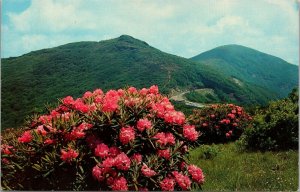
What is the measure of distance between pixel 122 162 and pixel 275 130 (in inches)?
273

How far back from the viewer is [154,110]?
18.5 ft

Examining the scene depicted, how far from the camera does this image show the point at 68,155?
5.06 meters

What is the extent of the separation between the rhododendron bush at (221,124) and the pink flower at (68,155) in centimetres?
1044

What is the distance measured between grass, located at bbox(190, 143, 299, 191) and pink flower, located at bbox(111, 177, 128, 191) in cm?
280

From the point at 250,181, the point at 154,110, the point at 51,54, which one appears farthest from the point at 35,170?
the point at 51,54

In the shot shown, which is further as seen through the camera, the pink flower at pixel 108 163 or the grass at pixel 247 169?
the grass at pixel 247 169

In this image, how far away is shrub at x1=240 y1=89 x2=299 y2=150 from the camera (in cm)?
1094

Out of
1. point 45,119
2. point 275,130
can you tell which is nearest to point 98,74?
point 275,130

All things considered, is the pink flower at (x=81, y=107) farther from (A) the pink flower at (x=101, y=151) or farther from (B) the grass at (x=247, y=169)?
(B) the grass at (x=247, y=169)

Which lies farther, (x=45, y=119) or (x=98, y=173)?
(x=45, y=119)

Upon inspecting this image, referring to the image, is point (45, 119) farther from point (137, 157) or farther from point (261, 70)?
point (261, 70)

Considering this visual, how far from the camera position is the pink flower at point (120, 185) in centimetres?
498

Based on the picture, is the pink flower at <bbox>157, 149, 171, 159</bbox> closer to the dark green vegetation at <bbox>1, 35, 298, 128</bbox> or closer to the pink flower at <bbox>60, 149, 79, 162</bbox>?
the pink flower at <bbox>60, 149, 79, 162</bbox>

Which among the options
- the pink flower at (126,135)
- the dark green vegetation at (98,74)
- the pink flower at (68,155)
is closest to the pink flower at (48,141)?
the pink flower at (68,155)
